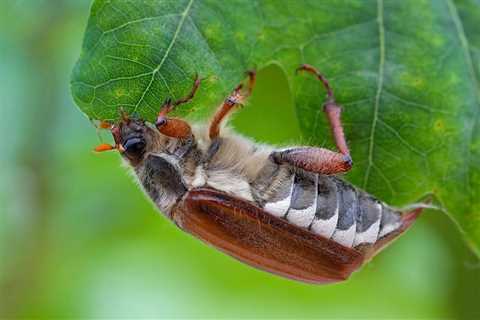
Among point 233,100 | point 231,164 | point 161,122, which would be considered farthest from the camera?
point 231,164

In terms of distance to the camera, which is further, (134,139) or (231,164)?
(231,164)

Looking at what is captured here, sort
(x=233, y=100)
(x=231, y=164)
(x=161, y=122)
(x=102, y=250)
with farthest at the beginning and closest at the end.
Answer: (x=102, y=250) → (x=231, y=164) → (x=233, y=100) → (x=161, y=122)

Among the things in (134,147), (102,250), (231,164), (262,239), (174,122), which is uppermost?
(174,122)

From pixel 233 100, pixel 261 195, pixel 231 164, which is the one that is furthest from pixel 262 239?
pixel 233 100

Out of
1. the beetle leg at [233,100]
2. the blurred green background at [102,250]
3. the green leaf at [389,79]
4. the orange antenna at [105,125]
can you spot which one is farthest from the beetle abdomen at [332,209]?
the blurred green background at [102,250]

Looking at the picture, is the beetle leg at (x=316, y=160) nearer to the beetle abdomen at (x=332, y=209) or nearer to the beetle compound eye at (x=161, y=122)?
the beetle abdomen at (x=332, y=209)

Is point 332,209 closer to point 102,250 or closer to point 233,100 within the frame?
point 233,100

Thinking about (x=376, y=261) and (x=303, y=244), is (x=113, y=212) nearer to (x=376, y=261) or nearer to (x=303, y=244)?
(x=376, y=261)

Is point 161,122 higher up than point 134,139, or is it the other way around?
point 161,122
